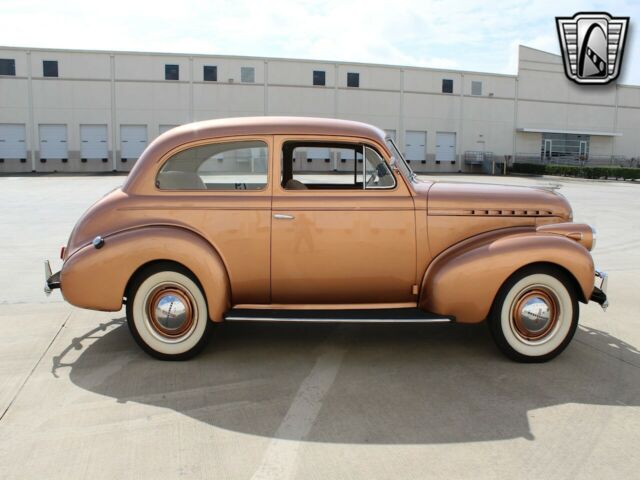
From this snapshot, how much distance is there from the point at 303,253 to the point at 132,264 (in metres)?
1.34

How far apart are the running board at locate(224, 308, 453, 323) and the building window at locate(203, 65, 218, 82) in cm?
4290

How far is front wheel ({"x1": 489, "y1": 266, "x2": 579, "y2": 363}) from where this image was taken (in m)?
4.48

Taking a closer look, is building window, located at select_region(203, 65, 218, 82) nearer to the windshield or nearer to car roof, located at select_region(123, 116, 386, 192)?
car roof, located at select_region(123, 116, 386, 192)

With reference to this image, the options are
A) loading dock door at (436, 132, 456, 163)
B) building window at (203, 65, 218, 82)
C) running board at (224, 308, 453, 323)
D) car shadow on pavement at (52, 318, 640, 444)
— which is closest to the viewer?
car shadow on pavement at (52, 318, 640, 444)

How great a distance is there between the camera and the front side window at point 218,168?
15.3ft

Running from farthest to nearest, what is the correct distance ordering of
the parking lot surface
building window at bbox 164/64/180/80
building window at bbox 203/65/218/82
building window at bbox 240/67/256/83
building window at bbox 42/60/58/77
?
1. building window at bbox 240/67/256/83
2. building window at bbox 203/65/218/82
3. building window at bbox 164/64/180/80
4. building window at bbox 42/60/58/77
5. the parking lot surface

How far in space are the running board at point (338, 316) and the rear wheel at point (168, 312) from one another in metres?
0.28

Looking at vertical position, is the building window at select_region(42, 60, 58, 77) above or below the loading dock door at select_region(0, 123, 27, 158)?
above

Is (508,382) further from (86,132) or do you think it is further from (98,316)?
(86,132)

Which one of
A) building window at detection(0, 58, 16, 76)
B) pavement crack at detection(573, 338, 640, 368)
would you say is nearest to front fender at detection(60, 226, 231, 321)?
pavement crack at detection(573, 338, 640, 368)

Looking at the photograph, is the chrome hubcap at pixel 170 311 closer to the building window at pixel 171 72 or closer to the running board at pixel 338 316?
the running board at pixel 338 316

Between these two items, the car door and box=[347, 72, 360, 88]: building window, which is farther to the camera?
box=[347, 72, 360, 88]: building window

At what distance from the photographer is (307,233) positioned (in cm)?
453

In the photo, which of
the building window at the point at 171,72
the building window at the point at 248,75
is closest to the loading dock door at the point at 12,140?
the building window at the point at 171,72
